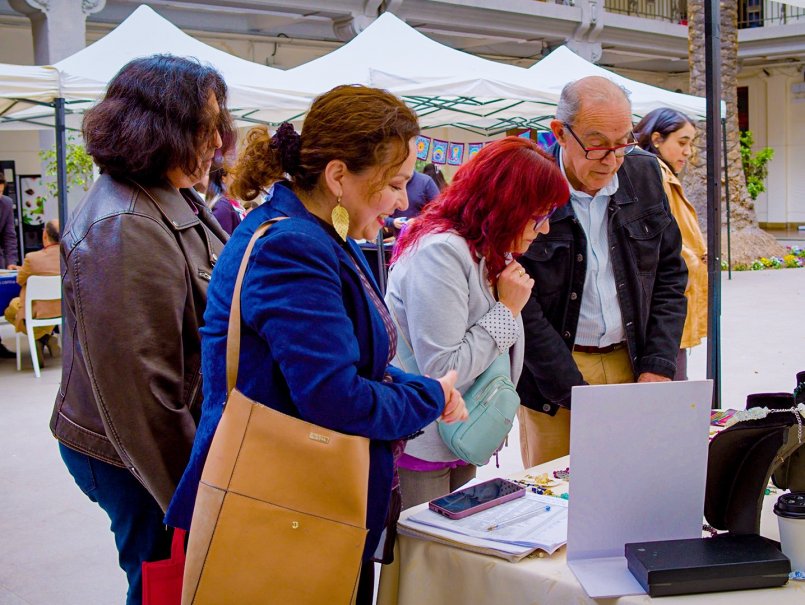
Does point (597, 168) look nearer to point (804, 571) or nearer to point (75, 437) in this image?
point (804, 571)

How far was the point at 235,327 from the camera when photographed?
1608mm

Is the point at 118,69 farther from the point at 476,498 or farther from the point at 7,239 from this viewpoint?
the point at 476,498

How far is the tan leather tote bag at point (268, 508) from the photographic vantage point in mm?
1584

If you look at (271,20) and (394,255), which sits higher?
(271,20)

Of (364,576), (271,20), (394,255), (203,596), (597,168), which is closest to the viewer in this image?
(203,596)

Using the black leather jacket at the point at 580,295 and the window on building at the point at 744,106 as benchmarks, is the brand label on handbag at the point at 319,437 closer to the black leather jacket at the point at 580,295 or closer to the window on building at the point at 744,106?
the black leather jacket at the point at 580,295

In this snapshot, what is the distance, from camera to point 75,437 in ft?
6.57

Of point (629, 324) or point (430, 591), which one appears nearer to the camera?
point (430, 591)

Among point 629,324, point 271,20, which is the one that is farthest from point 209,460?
point 271,20

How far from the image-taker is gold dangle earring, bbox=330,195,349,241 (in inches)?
69.1

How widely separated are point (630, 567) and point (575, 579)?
10 centimetres

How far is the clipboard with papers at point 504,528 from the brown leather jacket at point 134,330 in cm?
53

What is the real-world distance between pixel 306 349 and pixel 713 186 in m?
2.17

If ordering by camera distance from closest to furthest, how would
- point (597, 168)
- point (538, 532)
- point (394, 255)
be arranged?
point (538, 532) → point (394, 255) → point (597, 168)
